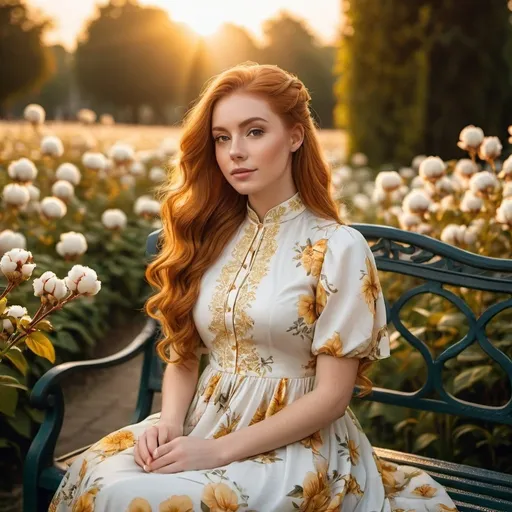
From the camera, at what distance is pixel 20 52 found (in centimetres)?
3747

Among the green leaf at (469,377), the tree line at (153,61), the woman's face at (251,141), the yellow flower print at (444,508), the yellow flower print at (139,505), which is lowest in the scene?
the tree line at (153,61)

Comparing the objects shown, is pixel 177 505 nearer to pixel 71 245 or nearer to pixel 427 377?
pixel 427 377

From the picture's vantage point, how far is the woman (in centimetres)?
178

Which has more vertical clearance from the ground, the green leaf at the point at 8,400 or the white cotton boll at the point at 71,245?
the white cotton boll at the point at 71,245

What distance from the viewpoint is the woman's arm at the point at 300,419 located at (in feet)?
5.99

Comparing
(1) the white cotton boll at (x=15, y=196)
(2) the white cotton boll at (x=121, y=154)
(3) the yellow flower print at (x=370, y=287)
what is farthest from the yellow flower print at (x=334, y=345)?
(2) the white cotton boll at (x=121, y=154)

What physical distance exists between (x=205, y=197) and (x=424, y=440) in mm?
1426

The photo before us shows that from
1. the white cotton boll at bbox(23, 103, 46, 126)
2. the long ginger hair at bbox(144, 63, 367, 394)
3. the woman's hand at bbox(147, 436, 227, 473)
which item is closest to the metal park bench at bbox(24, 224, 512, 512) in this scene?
the long ginger hair at bbox(144, 63, 367, 394)

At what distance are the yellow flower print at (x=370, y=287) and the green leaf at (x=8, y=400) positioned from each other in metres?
1.20

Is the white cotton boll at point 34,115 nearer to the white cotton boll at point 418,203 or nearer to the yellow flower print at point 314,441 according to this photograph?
the white cotton boll at point 418,203

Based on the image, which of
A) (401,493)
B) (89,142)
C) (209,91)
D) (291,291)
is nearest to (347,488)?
(401,493)

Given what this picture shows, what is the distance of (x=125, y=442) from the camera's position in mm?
1986

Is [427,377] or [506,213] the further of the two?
[506,213]

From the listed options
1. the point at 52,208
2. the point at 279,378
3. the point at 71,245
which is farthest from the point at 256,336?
the point at 52,208
